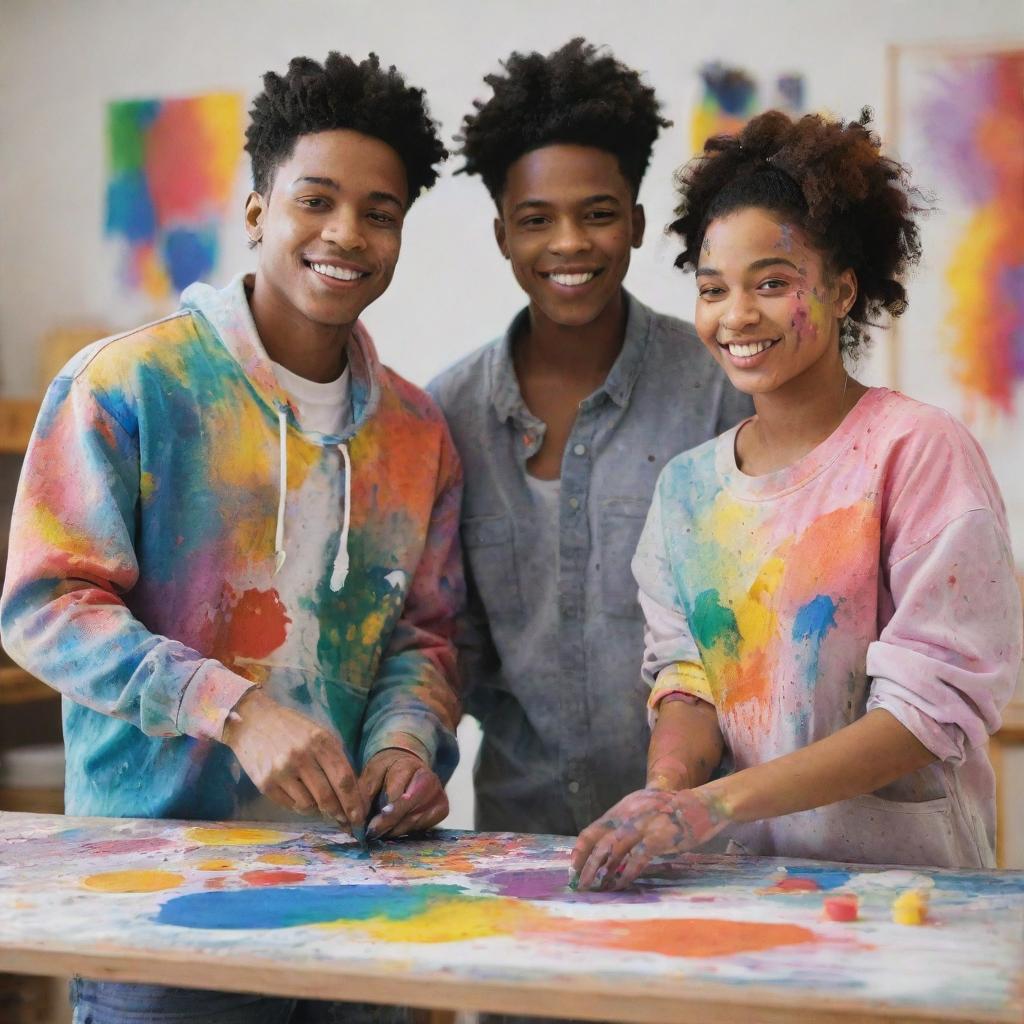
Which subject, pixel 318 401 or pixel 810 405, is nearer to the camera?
pixel 810 405

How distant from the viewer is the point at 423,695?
1.84 m

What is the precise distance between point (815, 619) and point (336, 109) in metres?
0.97

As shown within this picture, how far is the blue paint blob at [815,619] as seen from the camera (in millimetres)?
1580

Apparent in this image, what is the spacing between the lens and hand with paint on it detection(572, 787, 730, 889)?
1405 millimetres

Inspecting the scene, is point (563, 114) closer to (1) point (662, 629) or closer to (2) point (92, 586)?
(1) point (662, 629)

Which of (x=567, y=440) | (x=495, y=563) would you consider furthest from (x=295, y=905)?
(x=567, y=440)

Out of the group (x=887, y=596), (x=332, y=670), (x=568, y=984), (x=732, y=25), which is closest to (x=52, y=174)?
(x=732, y=25)

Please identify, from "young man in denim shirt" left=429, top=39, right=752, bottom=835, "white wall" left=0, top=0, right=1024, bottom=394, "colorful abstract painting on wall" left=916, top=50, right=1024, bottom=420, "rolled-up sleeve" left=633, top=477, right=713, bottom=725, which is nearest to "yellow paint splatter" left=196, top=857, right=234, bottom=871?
"rolled-up sleeve" left=633, top=477, right=713, bottom=725

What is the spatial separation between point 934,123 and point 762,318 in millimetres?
2227

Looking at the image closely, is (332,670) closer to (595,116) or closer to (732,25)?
(595,116)

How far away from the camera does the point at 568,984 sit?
3.70ft

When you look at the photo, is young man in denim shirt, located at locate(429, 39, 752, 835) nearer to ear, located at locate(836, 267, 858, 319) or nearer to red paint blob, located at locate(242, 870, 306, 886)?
ear, located at locate(836, 267, 858, 319)

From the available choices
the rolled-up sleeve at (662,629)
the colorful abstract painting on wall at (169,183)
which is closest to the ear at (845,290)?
the rolled-up sleeve at (662,629)

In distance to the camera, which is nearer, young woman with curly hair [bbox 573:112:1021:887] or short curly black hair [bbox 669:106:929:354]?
young woman with curly hair [bbox 573:112:1021:887]
